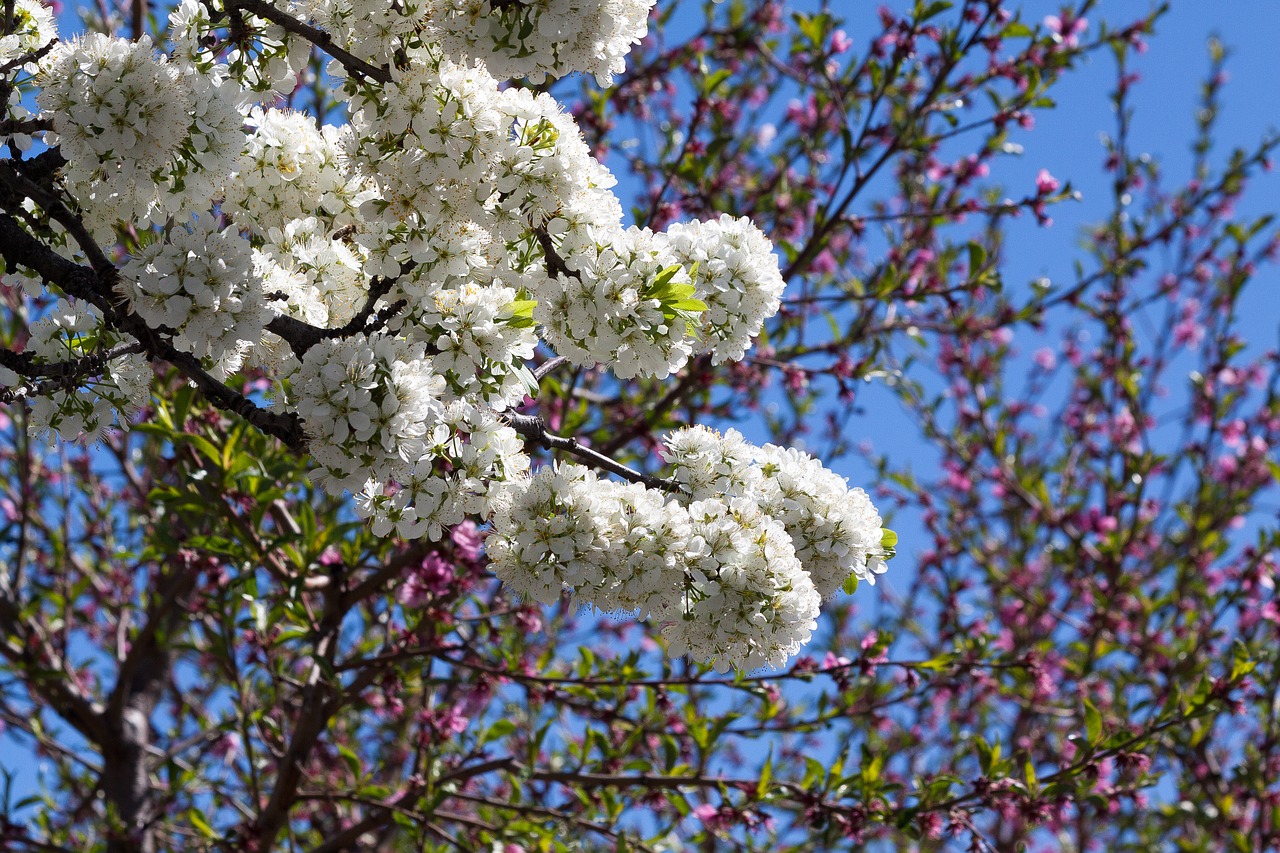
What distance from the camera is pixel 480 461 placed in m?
2.43

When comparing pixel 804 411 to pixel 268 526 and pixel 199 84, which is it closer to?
pixel 268 526

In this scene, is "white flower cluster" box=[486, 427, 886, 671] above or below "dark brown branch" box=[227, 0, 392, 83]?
below

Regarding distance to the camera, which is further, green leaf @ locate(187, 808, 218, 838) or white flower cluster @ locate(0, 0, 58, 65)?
green leaf @ locate(187, 808, 218, 838)

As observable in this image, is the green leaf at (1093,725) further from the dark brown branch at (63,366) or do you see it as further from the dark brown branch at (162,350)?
the dark brown branch at (63,366)

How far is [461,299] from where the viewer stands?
7.89ft

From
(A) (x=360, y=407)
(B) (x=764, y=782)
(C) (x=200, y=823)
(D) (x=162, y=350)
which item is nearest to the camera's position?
(A) (x=360, y=407)

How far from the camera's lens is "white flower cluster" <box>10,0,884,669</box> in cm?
221

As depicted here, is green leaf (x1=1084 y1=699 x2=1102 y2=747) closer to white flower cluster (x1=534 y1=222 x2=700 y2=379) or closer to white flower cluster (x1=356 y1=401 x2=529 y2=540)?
white flower cluster (x1=534 y1=222 x2=700 y2=379)

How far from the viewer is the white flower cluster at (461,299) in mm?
2205

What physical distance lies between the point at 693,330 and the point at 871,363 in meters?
2.57

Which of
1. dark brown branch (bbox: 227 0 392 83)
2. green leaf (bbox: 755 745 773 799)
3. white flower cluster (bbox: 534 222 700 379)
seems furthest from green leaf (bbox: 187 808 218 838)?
dark brown branch (bbox: 227 0 392 83)

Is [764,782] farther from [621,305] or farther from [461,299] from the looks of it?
[461,299]

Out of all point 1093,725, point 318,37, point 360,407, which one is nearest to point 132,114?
point 318,37

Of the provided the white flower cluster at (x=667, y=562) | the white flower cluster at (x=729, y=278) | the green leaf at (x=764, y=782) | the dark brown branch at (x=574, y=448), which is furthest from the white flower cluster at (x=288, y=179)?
the green leaf at (x=764, y=782)
